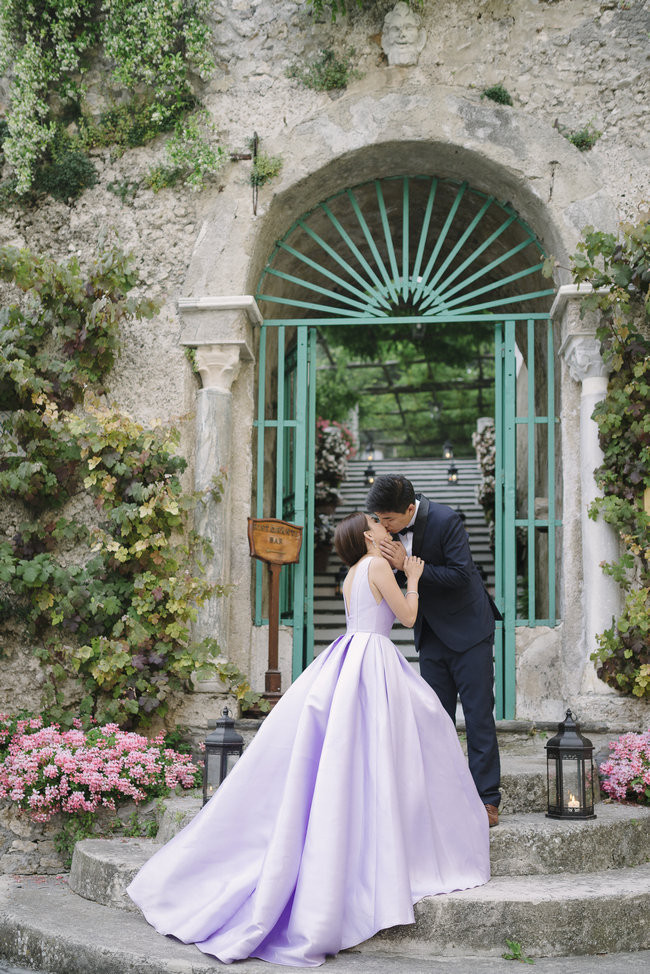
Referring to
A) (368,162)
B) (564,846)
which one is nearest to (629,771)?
(564,846)

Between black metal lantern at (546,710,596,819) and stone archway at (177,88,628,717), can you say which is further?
stone archway at (177,88,628,717)

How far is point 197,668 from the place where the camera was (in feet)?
17.3

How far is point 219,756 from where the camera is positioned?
407 centimetres

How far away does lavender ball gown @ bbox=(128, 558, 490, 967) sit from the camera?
3057 mm

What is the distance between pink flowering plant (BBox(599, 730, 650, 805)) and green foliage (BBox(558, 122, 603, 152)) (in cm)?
356

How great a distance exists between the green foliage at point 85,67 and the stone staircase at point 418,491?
473 cm

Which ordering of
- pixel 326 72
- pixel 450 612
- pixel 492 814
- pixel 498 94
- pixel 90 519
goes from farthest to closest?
1. pixel 326 72
2. pixel 498 94
3. pixel 90 519
4. pixel 450 612
5. pixel 492 814

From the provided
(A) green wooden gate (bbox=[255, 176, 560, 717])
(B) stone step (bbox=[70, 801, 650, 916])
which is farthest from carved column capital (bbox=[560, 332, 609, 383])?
(B) stone step (bbox=[70, 801, 650, 916])

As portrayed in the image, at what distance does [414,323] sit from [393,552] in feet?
10.3

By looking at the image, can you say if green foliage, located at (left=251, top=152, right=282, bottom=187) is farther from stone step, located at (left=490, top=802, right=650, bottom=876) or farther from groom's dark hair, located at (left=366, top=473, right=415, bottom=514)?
stone step, located at (left=490, top=802, right=650, bottom=876)

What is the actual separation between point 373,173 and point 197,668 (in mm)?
3513

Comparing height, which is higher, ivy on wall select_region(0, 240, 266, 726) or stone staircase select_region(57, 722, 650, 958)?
ivy on wall select_region(0, 240, 266, 726)

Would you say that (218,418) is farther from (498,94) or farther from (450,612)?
(498,94)

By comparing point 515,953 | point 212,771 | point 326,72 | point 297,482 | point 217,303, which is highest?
point 326,72
